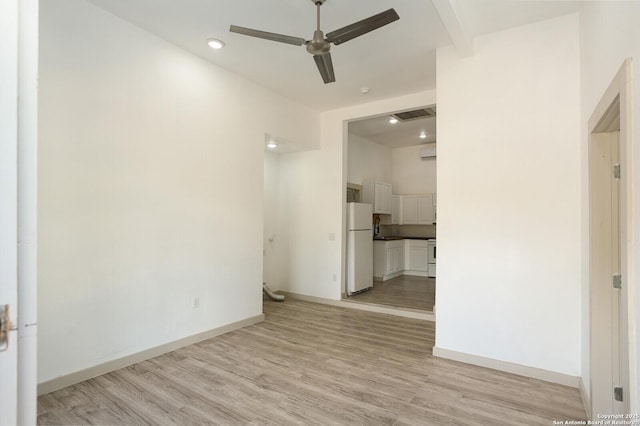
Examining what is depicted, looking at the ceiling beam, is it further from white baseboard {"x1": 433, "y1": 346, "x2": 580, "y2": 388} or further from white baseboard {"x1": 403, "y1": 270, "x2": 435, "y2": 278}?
white baseboard {"x1": 403, "y1": 270, "x2": 435, "y2": 278}

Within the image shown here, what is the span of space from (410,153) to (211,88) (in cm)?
563

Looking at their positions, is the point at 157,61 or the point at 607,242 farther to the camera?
the point at 157,61

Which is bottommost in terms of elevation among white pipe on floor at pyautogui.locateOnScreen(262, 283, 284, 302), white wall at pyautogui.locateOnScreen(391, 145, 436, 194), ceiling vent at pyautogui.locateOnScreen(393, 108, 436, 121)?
white pipe on floor at pyautogui.locateOnScreen(262, 283, 284, 302)

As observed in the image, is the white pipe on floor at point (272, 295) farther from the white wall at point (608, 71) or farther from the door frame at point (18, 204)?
the door frame at point (18, 204)

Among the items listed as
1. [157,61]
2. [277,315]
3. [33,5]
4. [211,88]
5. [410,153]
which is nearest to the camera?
[33,5]

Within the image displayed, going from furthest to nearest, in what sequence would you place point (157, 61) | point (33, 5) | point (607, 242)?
point (157, 61) < point (607, 242) < point (33, 5)

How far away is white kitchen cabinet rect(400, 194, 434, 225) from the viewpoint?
798cm

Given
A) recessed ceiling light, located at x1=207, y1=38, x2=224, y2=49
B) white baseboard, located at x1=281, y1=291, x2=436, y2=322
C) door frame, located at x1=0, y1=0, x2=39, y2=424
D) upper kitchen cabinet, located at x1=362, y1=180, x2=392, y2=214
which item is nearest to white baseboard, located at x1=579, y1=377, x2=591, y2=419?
white baseboard, located at x1=281, y1=291, x2=436, y2=322

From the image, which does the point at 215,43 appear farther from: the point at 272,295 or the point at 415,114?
the point at 272,295

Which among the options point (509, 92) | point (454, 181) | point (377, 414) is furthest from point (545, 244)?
point (377, 414)

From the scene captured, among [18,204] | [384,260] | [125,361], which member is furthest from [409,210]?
[18,204]

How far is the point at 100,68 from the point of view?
9.62 ft

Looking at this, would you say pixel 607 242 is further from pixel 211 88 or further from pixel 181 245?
pixel 211 88

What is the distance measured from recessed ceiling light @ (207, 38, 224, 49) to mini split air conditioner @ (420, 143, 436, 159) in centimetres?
557
